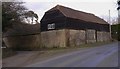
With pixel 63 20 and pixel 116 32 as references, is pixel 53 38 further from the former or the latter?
pixel 116 32

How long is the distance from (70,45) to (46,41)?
4913mm

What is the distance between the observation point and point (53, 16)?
4141 centimetres

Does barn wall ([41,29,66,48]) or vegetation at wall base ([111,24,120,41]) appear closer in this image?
barn wall ([41,29,66,48])

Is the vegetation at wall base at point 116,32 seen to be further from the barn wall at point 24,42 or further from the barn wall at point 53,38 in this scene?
the barn wall at point 24,42

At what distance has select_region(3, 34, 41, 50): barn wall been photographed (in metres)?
43.4

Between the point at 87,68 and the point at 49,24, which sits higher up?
the point at 49,24

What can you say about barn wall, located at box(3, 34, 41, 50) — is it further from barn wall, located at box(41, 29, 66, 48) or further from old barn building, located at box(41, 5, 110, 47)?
old barn building, located at box(41, 5, 110, 47)

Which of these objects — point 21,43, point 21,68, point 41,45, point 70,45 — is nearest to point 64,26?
point 70,45

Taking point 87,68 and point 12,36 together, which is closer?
point 87,68

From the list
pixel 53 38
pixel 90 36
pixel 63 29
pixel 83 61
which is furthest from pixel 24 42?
pixel 83 61

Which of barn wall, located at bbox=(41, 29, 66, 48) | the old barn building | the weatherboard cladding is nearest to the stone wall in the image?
the old barn building

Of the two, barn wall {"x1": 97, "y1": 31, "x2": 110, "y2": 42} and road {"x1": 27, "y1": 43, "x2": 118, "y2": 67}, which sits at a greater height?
barn wall {"x1": 97, "y1": 31, "x2": 110, "y2": 42}

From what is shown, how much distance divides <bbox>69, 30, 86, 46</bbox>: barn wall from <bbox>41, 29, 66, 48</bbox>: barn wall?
1.39 metres

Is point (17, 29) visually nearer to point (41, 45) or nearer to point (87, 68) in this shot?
point (41, 45)
